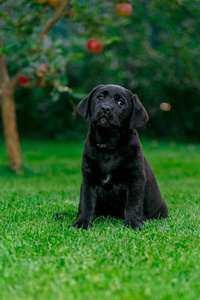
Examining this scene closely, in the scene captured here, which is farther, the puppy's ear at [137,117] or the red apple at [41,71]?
the red apple at [41,71]

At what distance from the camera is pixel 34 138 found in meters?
17.3

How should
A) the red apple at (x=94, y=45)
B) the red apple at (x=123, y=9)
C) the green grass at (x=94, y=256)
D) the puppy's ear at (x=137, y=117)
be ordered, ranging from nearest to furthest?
the green grass at (x=94, y=256) < the puppy's ear at (x=137, y=117) < the red apple at (x=123, y=9) < the red apple at (x=94, y=45)

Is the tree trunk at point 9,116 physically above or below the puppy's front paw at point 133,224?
below

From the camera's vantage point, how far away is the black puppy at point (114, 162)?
334cm

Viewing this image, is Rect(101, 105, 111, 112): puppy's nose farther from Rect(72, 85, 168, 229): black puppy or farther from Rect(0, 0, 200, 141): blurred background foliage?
Rect(0, 0, 200, 141): blurred background foliage

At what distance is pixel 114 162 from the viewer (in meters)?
3.33

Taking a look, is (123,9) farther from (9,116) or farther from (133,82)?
(133,82)

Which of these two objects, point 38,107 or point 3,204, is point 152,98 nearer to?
point 38,107

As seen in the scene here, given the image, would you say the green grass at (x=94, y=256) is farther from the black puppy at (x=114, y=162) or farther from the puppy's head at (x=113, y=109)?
the puppy's head at (x=113, y=109)

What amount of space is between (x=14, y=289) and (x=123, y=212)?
1.72 metres

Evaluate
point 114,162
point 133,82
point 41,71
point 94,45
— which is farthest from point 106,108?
point 133,82

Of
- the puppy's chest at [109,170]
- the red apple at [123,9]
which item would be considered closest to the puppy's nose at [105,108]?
the puppy's chest at [109,170]

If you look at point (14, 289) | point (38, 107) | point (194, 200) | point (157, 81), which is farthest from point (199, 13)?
point (38, 107)

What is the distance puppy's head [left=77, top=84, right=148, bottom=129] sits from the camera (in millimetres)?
3348
